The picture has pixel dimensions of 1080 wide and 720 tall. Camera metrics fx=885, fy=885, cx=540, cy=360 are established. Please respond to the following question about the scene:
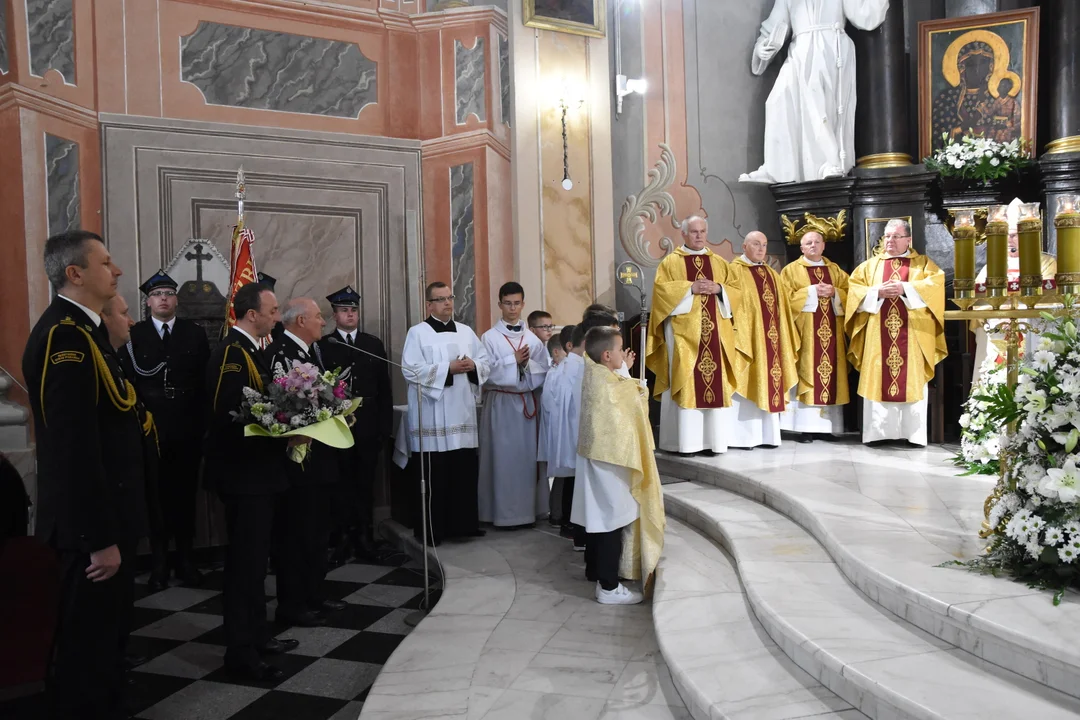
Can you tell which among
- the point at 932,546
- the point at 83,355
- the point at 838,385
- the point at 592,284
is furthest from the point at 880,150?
the point at 83,355

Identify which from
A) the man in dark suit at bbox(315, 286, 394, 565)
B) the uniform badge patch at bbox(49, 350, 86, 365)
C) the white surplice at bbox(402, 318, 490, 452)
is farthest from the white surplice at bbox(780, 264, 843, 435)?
the uniform badge patch at bbox(49, 350, 86, 365)

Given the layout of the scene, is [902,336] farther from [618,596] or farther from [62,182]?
[62,182]

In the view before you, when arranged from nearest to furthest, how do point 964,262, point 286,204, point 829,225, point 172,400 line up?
point 964,262 < point 172,400 < point 286,204 < point 829,225

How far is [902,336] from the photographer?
22.9 ft

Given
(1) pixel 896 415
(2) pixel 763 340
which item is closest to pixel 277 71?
(2) pixel 763 340

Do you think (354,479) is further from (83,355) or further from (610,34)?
(610,34)

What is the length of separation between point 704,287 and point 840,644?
3.84m

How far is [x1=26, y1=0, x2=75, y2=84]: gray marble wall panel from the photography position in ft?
18.9

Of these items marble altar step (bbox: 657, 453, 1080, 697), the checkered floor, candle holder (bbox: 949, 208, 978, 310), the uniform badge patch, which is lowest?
the checkered floor

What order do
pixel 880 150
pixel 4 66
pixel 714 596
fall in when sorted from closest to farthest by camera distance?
pixel 714 596 → pixel 4 66 → pixel 880 150

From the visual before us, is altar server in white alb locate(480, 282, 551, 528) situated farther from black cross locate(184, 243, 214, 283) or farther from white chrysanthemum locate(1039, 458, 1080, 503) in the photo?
white chrysanthemum locate(1039, 458, 1080, 503)

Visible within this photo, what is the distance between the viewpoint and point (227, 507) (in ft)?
12.9

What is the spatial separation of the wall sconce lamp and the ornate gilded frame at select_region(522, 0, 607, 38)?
1.50ft

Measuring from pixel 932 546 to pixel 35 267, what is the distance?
545 cm
